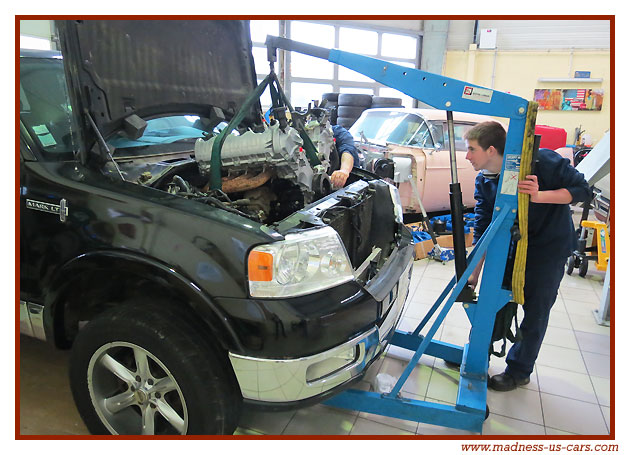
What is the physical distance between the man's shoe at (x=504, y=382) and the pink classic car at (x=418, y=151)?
3.09 m

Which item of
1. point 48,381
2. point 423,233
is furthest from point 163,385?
point 423,233

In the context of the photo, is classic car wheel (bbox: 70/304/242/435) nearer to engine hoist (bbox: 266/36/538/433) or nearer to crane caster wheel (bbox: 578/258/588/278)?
engine hoist (bbox: 266/36/538/433)

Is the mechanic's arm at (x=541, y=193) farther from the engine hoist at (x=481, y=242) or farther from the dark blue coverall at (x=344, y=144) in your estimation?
the dark blue coverall at (x=344, y=144)

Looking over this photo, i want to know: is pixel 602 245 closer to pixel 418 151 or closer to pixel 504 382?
pixel 418 151

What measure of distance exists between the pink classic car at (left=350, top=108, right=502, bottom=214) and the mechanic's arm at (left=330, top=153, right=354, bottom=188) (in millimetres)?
2201

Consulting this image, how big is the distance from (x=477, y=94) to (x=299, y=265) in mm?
1095

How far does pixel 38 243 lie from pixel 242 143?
1031 millimetres

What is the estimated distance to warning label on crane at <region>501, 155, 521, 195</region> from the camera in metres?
2.02

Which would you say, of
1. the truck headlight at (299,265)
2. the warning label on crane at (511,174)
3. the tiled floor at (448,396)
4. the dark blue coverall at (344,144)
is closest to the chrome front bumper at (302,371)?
the truck headlight at (299,265)

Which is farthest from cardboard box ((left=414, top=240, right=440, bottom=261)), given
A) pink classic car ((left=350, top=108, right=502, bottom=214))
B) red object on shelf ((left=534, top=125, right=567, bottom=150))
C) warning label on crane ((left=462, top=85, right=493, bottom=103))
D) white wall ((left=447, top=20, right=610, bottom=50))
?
white wall ((left=447, top=20, right=610, bottom=50))

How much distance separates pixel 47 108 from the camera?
7.57ft

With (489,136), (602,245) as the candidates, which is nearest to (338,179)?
(489,136)

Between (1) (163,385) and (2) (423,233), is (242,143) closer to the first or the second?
(1) (163,385)

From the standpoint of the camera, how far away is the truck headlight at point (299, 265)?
162 centimetres
